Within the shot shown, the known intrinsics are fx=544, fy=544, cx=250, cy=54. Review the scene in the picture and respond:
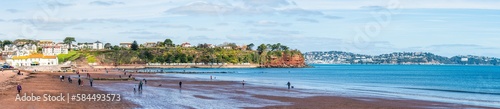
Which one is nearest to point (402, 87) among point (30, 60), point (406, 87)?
point (406, 87)

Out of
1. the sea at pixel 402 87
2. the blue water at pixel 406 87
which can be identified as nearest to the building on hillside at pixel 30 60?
the sea at pixel 402 87

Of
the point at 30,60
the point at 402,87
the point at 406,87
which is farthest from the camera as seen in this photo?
the point at 30,60

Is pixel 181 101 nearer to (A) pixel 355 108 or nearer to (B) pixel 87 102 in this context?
(B) pixel 87 102

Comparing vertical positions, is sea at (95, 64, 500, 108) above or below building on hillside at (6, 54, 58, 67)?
below

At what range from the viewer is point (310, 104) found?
139 feet

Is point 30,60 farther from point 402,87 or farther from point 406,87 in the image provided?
point 406,87

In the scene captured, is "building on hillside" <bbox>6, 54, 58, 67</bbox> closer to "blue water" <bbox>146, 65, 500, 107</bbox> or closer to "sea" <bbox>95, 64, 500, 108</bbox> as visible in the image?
"sea" <bbox>95, 64, 500, 108</bbox>

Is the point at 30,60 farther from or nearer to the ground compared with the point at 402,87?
farther from the ground

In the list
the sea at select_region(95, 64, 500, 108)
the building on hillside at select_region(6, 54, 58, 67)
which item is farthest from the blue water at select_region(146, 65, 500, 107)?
the building on hillside at select_region(6, 54, 58, 67)

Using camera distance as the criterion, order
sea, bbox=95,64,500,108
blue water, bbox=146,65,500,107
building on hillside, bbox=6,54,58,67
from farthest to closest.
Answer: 1. building on hillside, bbox=6,54,58,67
2. blue water, bbox=146,65,500,107
3. sea, bbox=95,64,500,108

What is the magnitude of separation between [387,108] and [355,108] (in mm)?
2305

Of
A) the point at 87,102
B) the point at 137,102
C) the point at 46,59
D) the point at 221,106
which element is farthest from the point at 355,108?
the point at 46,59

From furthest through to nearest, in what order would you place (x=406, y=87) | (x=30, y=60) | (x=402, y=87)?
(x=30, y=60)
(x=406, y=87)
(x=402, y=87)

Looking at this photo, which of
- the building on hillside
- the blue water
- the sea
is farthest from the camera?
the building on hillside
